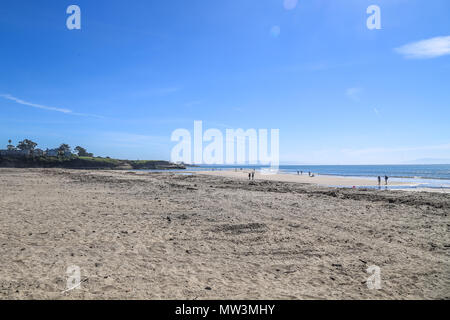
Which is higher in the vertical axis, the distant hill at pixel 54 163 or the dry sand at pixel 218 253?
the distant hill at pixel 54 163

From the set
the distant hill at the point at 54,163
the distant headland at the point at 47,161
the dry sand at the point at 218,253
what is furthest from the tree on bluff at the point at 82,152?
the dry sand at the point at 218,253

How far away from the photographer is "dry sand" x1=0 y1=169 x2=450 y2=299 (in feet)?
17.7

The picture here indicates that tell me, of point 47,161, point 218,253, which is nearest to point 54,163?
point 47,161

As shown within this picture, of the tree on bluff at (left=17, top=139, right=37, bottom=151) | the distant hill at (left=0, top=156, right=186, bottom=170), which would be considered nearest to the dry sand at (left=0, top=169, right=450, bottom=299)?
the distant hill at (left=0, top=156, right=186, bottom=170)

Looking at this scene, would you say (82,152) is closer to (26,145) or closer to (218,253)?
(26,145)

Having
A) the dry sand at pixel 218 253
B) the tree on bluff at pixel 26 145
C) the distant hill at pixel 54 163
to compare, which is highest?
the tree on bluff at pixel 26 145

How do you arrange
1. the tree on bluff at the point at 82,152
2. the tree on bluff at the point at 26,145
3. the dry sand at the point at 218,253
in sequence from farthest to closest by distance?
the tree on bluff at the point at 82,152, the tree on bluff at the point at 26,145, the dry sand at the point at 218,253

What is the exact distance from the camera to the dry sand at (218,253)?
538 cm

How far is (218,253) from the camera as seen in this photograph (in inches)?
302

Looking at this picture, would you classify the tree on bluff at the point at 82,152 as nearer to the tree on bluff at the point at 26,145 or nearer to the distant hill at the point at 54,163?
the tree on bluff at the point at 26,145

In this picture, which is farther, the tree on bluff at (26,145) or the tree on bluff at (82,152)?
the tree on bluff at (82,152)

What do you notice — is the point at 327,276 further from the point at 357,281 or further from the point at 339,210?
the point at 339,210

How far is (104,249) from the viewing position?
301 inches
